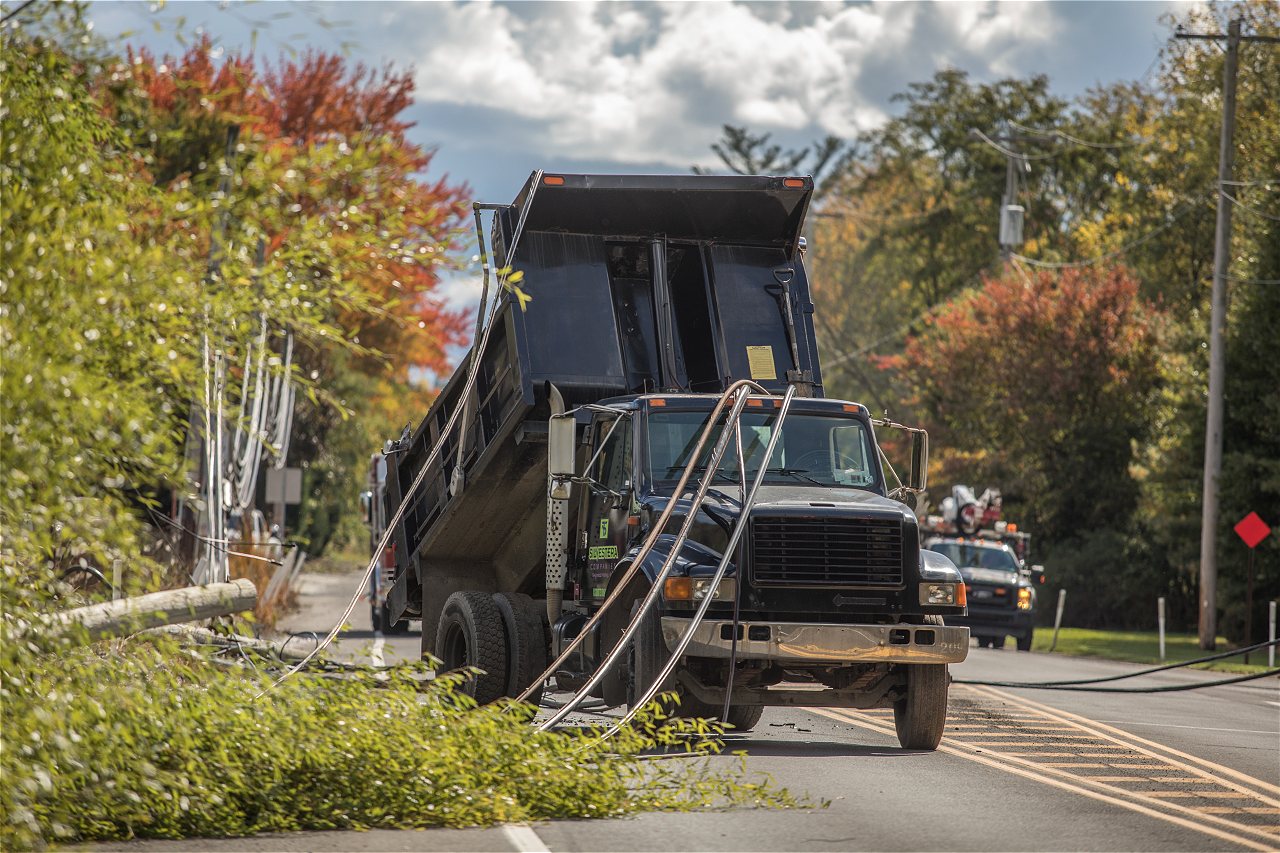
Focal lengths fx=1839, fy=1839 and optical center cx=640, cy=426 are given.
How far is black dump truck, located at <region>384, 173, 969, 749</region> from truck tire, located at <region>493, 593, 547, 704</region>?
0.02m

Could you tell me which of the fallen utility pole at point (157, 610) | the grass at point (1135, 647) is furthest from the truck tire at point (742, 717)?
the grass at point (1135, 647)

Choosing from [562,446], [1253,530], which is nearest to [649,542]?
[562,446]

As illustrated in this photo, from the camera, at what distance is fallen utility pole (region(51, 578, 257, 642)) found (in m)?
8.42

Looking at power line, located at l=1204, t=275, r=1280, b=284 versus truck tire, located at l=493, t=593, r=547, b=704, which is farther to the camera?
power line, located at l=1204, t=275, r=1280, b=284

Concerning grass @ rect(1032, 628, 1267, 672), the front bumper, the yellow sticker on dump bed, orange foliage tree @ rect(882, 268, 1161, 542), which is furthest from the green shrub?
orange foliage tree @ rect(882, 268, 1161, 542)

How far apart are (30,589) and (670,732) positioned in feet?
13.8

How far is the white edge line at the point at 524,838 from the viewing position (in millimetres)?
8648

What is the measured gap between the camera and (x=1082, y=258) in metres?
55.2

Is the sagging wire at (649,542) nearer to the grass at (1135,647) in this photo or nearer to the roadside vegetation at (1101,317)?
the grass at (1135,647)

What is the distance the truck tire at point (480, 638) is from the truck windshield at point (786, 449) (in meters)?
1.98

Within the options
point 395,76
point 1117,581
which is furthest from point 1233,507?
point 395,76

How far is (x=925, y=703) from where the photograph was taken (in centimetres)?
1263

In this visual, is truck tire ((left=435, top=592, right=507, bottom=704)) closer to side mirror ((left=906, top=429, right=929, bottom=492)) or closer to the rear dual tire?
Answer: the rear dual tire

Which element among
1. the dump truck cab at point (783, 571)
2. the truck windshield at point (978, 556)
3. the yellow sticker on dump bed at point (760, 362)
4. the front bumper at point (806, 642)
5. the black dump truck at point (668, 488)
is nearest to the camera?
the front bumper at point (806, 642)
